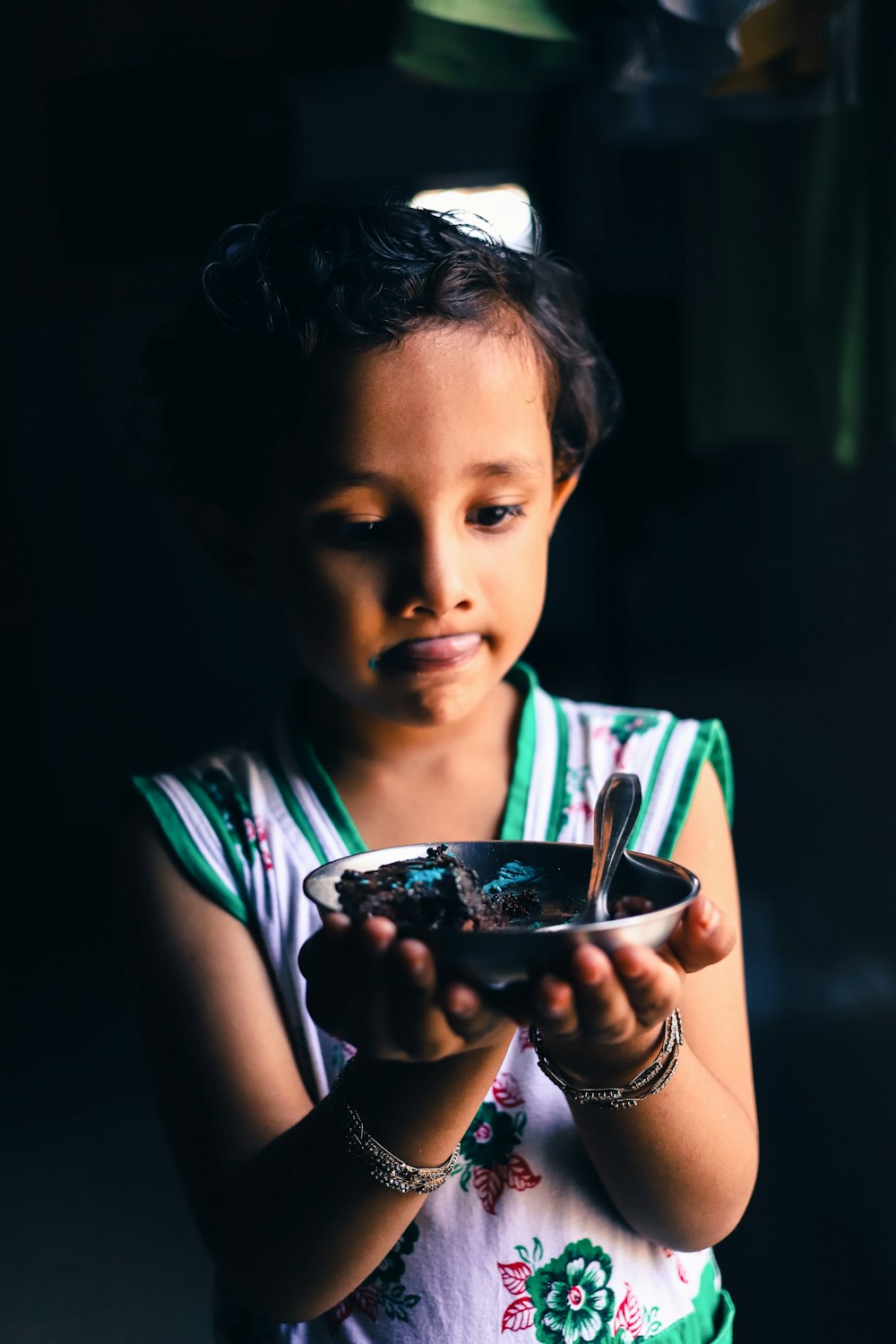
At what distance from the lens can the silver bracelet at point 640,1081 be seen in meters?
0.60

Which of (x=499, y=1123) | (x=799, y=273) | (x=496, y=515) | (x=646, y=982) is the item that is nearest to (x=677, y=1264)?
(x=499, y=1123)

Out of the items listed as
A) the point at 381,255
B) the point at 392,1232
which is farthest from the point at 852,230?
the point at 392,1232

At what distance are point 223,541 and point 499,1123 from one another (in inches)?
18.7

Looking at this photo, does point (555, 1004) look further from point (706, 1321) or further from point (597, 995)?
point (706, 1321)

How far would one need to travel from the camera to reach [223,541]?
885 millimetres

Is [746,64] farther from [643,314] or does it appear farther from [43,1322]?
[43,1322]

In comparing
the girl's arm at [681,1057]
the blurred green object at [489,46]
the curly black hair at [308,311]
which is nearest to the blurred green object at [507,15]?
the blurred green object at [489,46]

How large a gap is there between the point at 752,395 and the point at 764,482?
2368 millimetres

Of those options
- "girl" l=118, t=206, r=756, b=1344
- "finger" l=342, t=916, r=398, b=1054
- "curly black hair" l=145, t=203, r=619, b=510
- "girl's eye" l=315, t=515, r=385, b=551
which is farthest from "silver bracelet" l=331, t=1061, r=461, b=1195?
"curly black hair" l=145, t=203, r=619, b=510

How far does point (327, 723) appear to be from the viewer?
897 millimetres

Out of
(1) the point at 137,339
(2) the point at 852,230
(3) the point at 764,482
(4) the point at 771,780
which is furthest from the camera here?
(3) the point at 764,482

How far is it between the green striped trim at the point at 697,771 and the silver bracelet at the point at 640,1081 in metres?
0.20

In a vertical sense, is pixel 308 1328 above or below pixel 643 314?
below

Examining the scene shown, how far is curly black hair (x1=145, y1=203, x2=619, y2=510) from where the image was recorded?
2.41 feet
